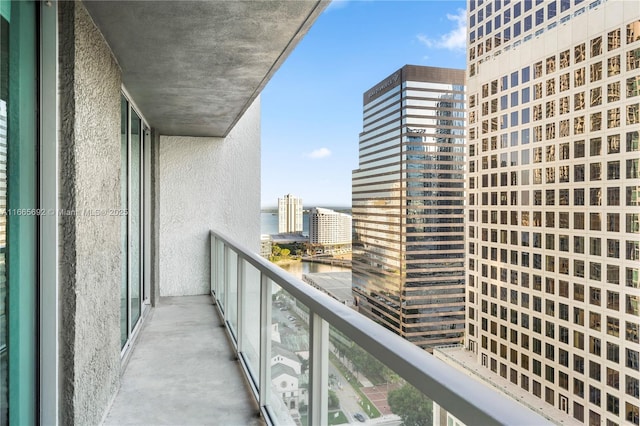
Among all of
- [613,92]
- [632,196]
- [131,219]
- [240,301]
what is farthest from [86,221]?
[613,92]

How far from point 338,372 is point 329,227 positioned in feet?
30.4

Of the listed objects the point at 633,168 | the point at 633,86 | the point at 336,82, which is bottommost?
the point at 633,168

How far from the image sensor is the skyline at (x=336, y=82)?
1212 inches

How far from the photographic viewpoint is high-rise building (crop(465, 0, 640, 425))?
5074 mm

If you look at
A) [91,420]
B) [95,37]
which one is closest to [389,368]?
[91,420]

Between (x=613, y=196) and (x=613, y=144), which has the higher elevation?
(x=613, y=144)

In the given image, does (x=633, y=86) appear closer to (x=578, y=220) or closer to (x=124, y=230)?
(x=578, y=220)

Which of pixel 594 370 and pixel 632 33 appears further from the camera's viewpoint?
pixel 632 33

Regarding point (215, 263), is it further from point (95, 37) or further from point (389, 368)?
point (389, 368)

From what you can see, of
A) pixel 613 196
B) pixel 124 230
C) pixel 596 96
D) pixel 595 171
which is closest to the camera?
pixel 124 230

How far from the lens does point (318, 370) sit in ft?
5.52

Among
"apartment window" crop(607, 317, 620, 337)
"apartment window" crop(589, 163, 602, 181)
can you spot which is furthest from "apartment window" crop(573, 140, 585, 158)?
"apartment window" crop(607, 317, 620, 337)

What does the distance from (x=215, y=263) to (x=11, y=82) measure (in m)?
4.99

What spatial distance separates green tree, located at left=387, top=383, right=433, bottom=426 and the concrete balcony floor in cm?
202
